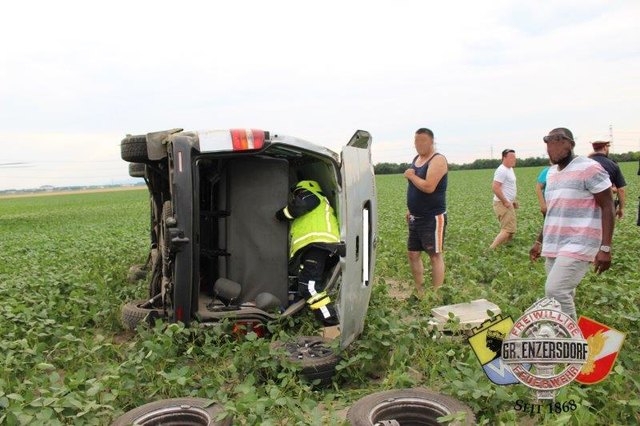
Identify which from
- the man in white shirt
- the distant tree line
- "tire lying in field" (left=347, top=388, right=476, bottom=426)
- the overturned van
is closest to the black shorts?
the overturned van

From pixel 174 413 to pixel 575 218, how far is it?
10.2 ft

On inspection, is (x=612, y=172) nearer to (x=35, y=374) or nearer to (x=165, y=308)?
(x=165, y=308)

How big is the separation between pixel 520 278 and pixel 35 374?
A: 5.27 m

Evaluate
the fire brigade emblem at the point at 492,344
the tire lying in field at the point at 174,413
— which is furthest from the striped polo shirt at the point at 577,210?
the tire lying in field at the point at 174,413

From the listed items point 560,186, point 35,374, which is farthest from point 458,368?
point 35,374

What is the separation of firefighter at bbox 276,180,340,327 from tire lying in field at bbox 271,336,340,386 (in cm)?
78

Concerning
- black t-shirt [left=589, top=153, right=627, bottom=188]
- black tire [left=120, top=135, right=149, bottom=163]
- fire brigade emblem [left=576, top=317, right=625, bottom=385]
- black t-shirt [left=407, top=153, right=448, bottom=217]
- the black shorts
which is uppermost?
black tire [left=120, top=135, right=149, bottom=163]

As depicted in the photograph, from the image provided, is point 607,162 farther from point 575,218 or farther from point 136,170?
point 136,170

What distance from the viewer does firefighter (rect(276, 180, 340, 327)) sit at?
5.39m

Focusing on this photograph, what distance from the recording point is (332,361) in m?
4.16

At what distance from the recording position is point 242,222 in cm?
549

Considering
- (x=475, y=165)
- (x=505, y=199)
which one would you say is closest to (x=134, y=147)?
(x=505, y=199)

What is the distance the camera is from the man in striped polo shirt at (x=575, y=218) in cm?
414

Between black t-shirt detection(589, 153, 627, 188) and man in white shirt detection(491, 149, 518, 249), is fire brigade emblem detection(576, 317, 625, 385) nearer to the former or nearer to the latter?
black t-shirt detection(589, 153, 627, 188)
